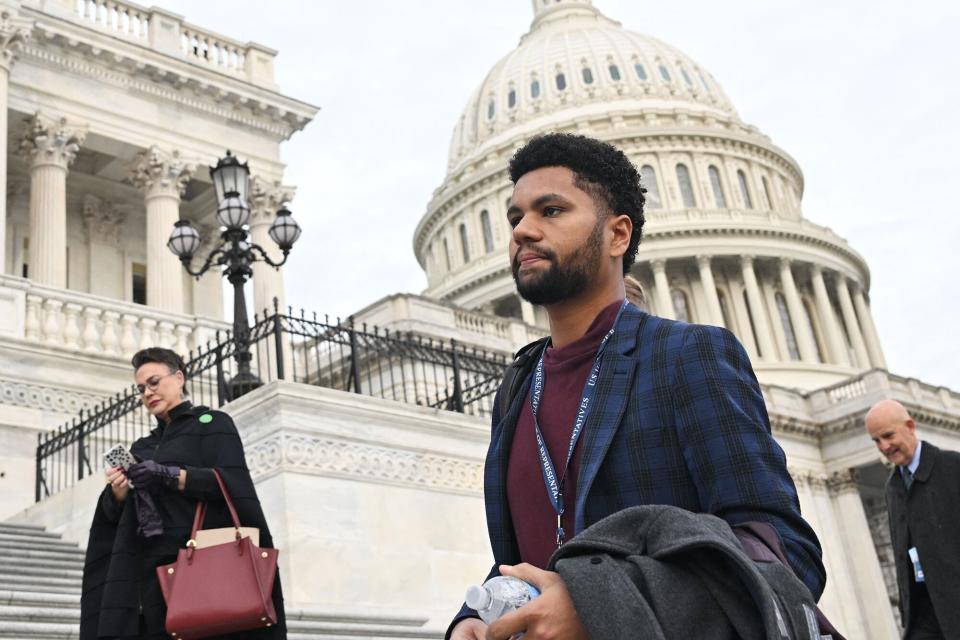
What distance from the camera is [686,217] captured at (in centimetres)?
6750

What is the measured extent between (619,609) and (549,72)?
7958 cm

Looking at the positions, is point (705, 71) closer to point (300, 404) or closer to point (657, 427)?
point (300, 404)

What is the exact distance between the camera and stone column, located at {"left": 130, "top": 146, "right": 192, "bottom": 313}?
2495 centimetres

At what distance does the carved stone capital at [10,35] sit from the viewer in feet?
73.5

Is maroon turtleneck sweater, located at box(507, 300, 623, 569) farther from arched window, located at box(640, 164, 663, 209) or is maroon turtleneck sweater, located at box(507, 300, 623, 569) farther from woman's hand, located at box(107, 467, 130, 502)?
arched window, located at box(640, 164, 663, 209)

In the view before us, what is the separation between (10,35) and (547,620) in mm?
23354

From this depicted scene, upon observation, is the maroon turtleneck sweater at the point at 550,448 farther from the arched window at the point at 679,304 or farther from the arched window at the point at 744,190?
the arched window at the point at 744,190

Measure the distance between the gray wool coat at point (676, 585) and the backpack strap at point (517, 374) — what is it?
0.89m

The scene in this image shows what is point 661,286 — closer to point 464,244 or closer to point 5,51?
point 464,244

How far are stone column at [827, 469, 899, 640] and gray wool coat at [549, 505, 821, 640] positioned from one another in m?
35.9

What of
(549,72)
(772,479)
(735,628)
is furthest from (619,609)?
(549,72)

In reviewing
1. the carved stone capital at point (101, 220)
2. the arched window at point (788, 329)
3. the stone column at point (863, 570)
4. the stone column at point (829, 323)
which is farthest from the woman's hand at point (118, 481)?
the stone column at point (829, 323)

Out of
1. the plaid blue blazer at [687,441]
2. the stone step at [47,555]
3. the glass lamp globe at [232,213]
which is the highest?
the glass lamp globe at [232,213]

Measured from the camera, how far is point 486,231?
238 feet
